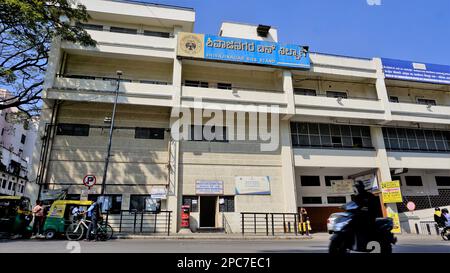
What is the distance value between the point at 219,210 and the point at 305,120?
8963 millimetres

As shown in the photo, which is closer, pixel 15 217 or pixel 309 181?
pixel 15 217

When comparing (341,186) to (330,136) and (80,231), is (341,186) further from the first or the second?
(80,231)

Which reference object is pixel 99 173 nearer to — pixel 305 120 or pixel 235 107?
pixel 235 107

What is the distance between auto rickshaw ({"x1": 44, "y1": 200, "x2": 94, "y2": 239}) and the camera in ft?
36.8

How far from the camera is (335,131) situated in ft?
66.7

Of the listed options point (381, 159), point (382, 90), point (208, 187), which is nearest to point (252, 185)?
point (208, 187)

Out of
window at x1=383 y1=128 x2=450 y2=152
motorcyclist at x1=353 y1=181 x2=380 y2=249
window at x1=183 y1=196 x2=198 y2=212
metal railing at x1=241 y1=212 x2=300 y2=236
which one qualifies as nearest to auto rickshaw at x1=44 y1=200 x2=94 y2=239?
window at x1=183 y1=196 x2=198 y2=212

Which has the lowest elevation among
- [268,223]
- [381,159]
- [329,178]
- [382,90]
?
[268,223]

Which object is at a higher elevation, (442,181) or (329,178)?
(329,178)

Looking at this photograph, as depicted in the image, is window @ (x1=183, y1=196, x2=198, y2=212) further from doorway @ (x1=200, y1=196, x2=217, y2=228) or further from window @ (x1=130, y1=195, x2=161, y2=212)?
window @ (x1=130, y1=195, x2=161, y2=212)

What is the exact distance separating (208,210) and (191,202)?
1.32 metres

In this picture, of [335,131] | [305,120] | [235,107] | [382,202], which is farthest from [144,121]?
[382,202]

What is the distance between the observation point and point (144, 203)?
54.0 ft

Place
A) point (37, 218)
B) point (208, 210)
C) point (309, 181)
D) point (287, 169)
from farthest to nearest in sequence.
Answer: point (309, 181)
point (287, 169)
point (208, 210)
point (37, 218)
